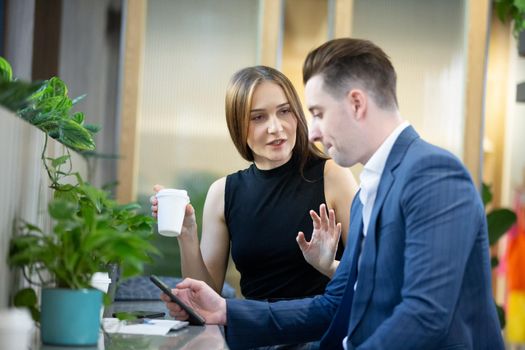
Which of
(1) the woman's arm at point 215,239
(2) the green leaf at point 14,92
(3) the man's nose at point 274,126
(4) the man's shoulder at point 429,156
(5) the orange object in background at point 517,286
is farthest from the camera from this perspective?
(5) the orange object in background at point 517,286

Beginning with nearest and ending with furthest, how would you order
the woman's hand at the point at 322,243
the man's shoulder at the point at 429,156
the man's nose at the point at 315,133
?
1. the man's shoulder at the point at 429,156
2. the man's nose at the point at 315,133
3. the woman's hand at the point at 322,243

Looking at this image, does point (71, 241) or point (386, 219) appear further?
point (386, 219)

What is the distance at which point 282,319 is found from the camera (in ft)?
6.73

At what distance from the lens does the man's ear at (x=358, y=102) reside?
5.79ft

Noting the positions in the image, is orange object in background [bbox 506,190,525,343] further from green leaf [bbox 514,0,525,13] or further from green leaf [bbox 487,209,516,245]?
green leaf [bbox 514,0,525,13]

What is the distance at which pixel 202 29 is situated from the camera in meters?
4.48

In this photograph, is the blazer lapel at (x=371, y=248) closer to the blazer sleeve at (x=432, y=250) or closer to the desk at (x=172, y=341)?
the blazer sleeve at (x=432, y=250)

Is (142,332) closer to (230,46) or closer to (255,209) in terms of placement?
(255,209)

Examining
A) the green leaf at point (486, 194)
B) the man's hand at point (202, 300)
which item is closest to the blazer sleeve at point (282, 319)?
the man's hand at point (202, 300)

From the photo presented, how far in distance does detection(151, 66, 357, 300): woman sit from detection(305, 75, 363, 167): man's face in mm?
613

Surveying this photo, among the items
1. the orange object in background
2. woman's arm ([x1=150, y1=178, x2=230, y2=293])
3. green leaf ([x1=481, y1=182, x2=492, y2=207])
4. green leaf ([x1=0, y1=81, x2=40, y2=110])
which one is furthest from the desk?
the orange object in background

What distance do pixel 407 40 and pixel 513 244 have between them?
55.1 inches

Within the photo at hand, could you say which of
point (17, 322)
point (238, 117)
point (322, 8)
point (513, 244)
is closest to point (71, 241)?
point (17, 322)

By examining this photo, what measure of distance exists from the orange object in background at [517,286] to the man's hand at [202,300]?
10.1 feet
